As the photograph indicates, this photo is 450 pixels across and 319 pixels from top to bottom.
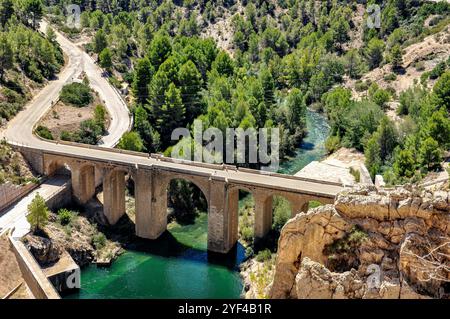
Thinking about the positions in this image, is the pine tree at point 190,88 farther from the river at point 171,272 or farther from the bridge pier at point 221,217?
the bridge pier at point 221,217

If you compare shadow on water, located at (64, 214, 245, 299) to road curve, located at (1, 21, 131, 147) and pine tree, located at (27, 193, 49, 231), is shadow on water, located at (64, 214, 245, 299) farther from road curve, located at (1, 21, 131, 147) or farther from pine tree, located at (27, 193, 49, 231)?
road curve, located at (1, 21, 131, 147)

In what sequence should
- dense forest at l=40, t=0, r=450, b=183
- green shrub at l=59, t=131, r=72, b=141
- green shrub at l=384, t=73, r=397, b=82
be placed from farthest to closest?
green shrub at l=384, t=73, r=397, b=82, dense forest at l=40, t=0, r=450, b=183, green shrub at l=59, t=131, r=72, b=141

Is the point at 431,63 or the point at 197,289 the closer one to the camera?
the point at 197,289

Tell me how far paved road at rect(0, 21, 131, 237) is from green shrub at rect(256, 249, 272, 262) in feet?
59.8

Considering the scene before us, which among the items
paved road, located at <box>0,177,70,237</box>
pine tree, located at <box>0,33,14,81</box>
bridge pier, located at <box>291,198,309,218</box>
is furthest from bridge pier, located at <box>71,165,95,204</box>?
pine tree, located at <box>0,33,14,81</box>

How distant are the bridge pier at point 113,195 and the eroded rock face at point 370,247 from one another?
2955cm

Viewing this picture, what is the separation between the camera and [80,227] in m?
52.2

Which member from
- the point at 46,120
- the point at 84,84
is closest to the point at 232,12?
the point at 84,84

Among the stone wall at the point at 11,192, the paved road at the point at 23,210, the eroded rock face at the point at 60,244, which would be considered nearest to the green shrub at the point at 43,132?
the paved road at the point at 23,210

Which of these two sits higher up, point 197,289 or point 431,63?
point 431,63

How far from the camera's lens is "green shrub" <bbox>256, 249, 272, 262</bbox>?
47.8 meters

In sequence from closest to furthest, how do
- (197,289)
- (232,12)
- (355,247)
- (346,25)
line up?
(355,247) < (197,289) < (346,25) < (232,12)
